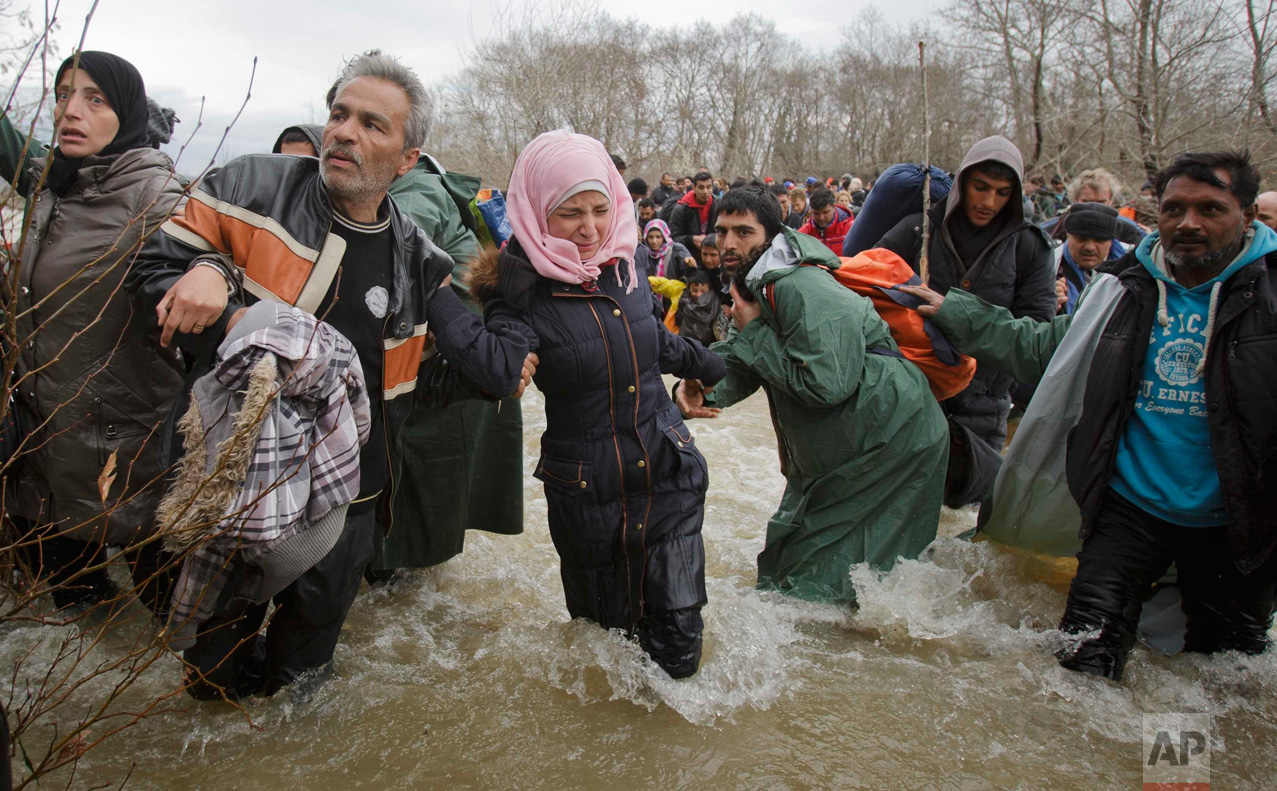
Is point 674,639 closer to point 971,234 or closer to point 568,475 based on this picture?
point 568,475

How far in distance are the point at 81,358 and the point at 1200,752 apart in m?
3.85

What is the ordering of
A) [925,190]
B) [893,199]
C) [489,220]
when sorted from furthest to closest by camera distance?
1. [893,199]
2. [925,190]
3. [489,220]

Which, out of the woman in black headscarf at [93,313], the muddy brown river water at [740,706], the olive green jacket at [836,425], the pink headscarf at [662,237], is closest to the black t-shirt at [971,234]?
the olive green jacket at [836,425]

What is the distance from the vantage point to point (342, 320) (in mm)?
2596

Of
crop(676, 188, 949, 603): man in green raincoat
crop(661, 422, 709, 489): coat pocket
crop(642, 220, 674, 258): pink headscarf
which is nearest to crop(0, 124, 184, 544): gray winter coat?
crop(661, 422, 709, 489): coat pocket

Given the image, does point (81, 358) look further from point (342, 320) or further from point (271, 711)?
point (271, 711)

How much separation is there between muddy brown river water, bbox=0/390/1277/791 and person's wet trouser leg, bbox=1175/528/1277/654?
0.26 feet

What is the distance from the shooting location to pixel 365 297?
103 inches

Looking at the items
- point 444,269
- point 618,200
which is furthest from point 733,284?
point 444,269

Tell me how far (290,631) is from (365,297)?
3.51ft

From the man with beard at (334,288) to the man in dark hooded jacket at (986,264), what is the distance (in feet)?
7.98

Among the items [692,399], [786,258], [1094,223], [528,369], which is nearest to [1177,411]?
[786,258]

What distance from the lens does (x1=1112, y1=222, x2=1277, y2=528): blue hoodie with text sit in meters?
2.84

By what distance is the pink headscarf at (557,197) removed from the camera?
2.67 metres
